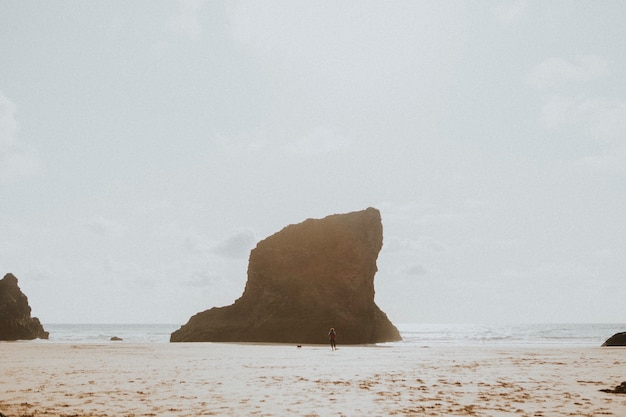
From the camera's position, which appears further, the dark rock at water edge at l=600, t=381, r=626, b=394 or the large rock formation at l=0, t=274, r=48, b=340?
the large rock formation at l=0, t=274, r=48, b=340

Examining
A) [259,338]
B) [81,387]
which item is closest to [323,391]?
[81,387]

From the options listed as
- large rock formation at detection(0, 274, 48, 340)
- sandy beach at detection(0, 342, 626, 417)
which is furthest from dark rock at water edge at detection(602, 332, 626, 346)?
large rock formation at detection(0, 274, 48, 340)

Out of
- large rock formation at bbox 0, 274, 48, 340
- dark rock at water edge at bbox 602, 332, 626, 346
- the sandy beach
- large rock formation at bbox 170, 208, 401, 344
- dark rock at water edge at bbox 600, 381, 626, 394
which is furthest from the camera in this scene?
large rock formation at bbox 0, 274, 48, 340

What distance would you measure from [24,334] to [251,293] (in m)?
35.5

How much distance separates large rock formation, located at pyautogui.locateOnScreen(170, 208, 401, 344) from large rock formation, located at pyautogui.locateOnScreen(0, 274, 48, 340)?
26.1 meters

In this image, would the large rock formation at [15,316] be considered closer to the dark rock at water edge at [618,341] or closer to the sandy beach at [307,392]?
the sandy beach at [307,392]

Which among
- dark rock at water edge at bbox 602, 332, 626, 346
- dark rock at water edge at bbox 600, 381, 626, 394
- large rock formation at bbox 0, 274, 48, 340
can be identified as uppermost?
large rock formation at bbox 0, 274, 48, 340

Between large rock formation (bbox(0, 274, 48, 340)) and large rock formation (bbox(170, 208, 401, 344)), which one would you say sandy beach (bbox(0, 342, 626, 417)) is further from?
large rock formation (bbox(0, 274, 48, 340))

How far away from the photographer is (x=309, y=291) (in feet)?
201

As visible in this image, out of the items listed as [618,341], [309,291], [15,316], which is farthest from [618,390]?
[15,316]

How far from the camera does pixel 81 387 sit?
14891 mm

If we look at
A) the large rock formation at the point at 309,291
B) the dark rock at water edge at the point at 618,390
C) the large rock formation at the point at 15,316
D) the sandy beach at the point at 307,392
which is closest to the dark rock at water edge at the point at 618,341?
the large rock formation at the point at 309,291

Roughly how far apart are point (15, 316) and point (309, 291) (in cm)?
4452

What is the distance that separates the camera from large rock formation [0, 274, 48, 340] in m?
71.4
